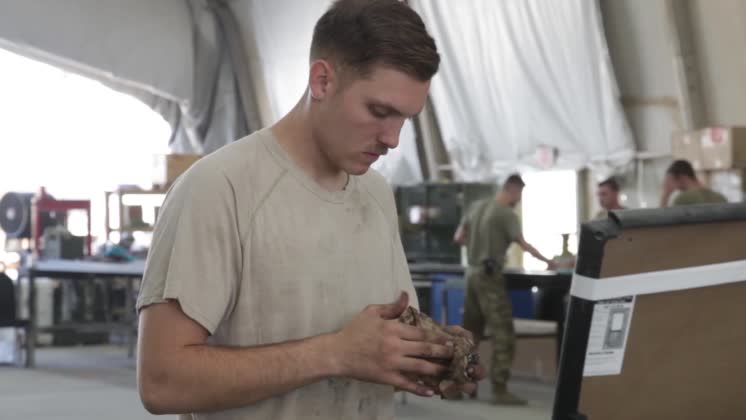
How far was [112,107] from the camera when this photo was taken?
1539cm

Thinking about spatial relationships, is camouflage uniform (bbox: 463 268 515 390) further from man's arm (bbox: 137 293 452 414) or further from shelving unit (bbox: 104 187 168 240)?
man's arm (bbox: 137 293 452 414)

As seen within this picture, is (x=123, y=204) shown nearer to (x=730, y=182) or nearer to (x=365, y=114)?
(x=730, y=182)

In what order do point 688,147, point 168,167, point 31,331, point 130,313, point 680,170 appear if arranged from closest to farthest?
point 680,170
point 688,147
point 31,331
point 130,313
point 168,167

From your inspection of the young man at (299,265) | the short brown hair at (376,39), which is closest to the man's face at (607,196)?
the young man at (299,265)

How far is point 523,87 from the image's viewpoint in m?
12.0

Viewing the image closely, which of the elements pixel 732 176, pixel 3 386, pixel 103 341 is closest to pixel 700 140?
pixel 732 176

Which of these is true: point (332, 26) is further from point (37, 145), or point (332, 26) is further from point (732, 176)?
point (37, 145)

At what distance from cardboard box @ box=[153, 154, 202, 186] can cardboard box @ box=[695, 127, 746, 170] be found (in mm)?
5639

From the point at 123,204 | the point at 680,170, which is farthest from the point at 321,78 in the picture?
the point at 123,204

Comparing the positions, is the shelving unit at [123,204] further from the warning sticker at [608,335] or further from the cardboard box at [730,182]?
the warning sticker at [608,335]

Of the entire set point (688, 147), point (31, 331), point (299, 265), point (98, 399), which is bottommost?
point (98, 399)

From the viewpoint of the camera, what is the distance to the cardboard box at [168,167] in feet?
39.4

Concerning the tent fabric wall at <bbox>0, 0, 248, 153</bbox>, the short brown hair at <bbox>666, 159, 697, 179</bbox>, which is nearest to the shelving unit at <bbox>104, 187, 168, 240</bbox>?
the tent fabric wall at <bbox>0, 0, 248, 153</bbox>

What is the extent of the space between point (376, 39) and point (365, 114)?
0.11 metres
